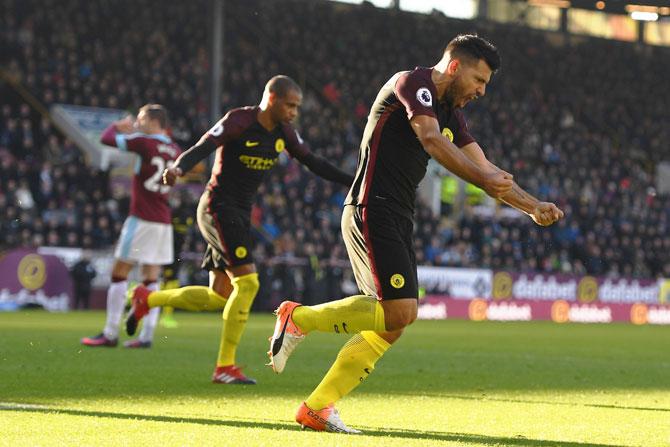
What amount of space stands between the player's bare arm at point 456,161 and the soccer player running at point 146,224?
21.0 feet

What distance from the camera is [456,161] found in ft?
19.0

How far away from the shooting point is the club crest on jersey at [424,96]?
5.96m

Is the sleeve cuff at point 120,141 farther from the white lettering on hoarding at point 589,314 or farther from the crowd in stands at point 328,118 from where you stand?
the white lettering on hoarding at point 589,314

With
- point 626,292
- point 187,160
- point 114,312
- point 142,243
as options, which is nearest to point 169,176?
point 187,160

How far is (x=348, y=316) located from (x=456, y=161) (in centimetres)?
104

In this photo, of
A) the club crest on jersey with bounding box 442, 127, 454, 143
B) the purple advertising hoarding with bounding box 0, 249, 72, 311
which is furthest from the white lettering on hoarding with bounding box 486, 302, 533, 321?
the club crest on jersey with bounding box 442, 127, 454, 143

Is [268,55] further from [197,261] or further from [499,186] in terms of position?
[499,186]

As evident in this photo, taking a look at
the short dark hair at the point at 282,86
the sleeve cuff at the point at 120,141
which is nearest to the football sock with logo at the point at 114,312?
the sleeve cuff at the point at 120,141

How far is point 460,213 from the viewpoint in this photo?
1350 inches

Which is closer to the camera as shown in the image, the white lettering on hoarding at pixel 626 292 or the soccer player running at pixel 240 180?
the soccer player running at pixel 240 180

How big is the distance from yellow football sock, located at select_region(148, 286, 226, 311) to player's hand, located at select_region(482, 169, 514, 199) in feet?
13.8

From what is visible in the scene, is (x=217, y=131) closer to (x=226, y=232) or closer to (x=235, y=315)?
(x=226, y=232)

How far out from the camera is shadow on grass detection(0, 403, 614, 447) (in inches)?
238

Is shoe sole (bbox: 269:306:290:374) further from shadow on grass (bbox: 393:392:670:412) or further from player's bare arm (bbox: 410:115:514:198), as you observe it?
shadow on grass (bbox: 393:392:670:412)
